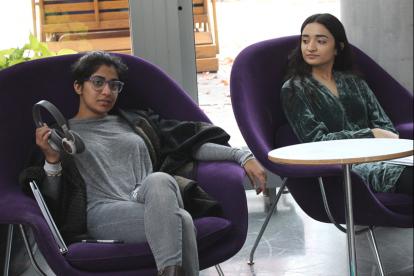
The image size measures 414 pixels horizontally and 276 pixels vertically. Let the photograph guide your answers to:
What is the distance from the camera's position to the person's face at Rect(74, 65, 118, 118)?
2.32 metres

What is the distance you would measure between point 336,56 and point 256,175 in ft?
1.60

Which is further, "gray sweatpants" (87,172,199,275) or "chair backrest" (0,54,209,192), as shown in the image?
"chair backrest" (0,54,209,192)

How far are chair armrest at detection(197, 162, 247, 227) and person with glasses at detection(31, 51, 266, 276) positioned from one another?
4 centimetres

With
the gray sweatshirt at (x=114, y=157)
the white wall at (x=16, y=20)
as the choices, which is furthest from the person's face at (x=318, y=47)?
the white wall at (x=16, y=20)

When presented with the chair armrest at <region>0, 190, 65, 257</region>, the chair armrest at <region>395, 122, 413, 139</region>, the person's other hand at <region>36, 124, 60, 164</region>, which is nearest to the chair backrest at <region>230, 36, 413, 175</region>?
the person's other hand at <region>36, 124, 60, 164</region>

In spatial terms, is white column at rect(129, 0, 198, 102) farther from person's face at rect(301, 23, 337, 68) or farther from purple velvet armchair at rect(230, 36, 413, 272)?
person's face at rect(301, 23, 337, 68)

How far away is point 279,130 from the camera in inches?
103

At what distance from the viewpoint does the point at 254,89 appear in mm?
2623

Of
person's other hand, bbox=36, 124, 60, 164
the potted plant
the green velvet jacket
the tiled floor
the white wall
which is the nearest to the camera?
person's other hand, bbox=36, 124, 60, 164

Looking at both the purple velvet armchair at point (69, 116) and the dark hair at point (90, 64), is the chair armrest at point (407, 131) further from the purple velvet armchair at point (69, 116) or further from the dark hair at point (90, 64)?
the dark hair at point (90, 64)

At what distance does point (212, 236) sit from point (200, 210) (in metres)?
0.14

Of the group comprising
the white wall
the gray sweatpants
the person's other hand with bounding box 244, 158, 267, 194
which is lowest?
the gray sweatpants

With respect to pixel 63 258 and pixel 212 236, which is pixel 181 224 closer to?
pixel 212 236

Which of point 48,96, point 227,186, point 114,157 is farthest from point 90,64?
point 227,186
